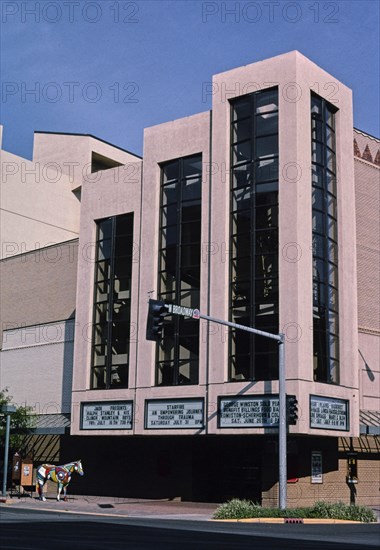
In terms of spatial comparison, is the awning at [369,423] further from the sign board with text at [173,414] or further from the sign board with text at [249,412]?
the sign board with text at [173,414]

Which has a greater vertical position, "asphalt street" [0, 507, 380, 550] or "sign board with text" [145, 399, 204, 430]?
"sign board with text" [145, 399, 204, 430]

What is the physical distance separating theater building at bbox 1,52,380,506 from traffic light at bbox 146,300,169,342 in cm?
1002

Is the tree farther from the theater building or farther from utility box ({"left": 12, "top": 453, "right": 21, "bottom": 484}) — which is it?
the theater building

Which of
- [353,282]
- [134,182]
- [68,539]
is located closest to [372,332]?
[353,282]

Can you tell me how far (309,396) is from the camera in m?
34.4

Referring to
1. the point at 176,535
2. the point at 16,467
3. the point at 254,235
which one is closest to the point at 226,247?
the point at 254,235

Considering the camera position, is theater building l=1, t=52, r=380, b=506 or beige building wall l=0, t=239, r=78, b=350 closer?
theater building l=1, t=52, r=380, b=506

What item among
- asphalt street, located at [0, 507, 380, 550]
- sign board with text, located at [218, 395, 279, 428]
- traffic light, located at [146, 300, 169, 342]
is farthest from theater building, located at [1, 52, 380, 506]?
traffic light, located at [146, 300, 169, 342]

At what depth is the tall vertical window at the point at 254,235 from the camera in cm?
3606

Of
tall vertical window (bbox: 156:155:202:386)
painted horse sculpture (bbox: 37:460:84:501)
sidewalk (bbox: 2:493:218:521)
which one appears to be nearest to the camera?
sidewalk (bbox: 2:493:218:521)

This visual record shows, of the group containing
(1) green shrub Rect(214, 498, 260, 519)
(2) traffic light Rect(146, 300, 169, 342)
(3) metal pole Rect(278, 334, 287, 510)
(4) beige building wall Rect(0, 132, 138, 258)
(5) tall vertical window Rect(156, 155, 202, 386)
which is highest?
(4) beige building wall Rect(0, 132, 138, 258)

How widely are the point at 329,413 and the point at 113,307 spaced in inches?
503

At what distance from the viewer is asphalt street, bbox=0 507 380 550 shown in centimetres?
1803

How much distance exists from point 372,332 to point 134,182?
14479mm
